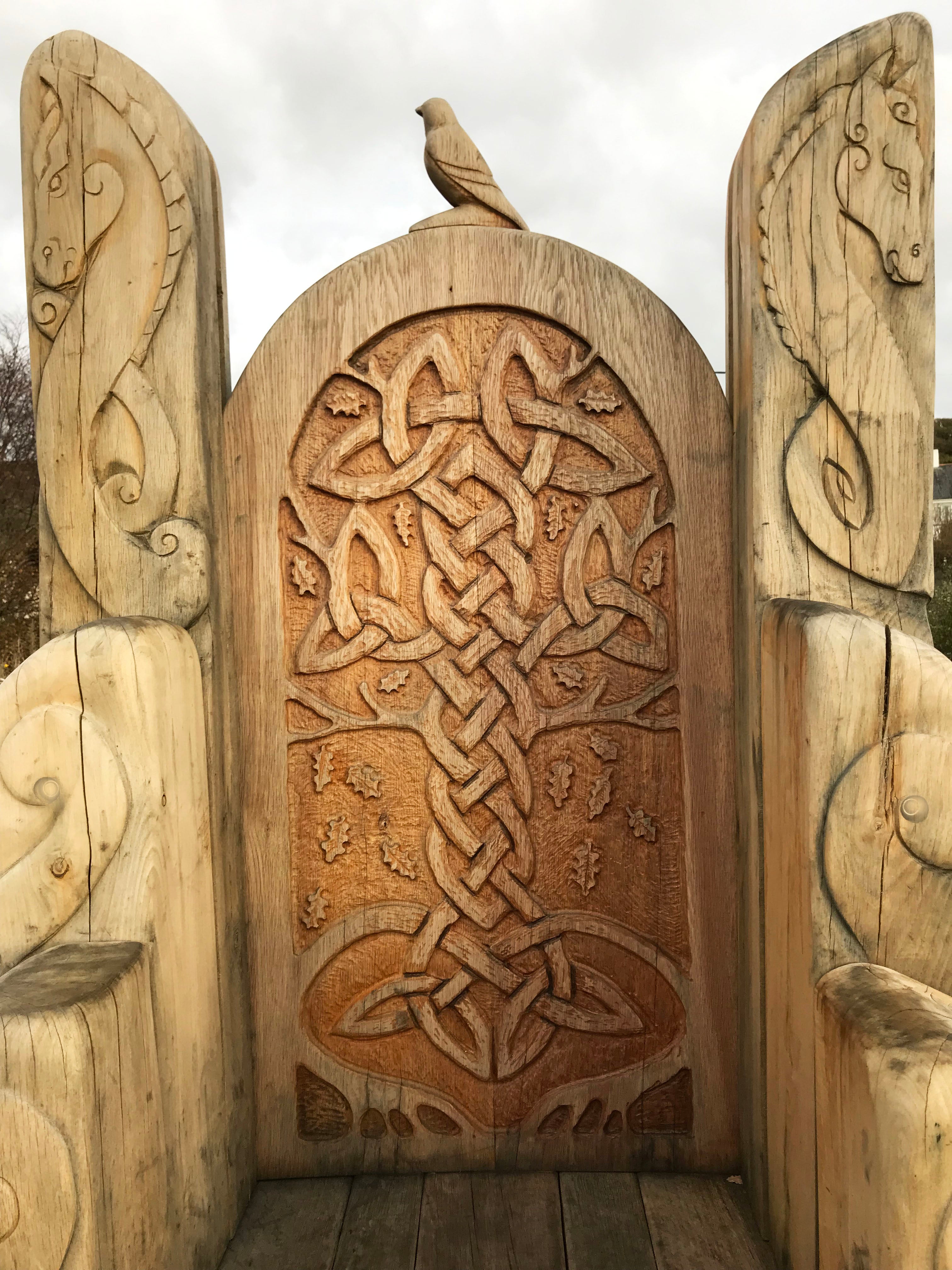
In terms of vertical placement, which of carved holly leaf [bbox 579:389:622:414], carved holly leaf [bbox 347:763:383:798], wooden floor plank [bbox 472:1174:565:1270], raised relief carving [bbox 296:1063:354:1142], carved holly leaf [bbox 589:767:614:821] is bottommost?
wooden floor plank [bbox 472:1174:565:1270]

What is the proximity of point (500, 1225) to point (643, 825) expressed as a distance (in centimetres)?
78

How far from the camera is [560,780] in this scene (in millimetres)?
1938

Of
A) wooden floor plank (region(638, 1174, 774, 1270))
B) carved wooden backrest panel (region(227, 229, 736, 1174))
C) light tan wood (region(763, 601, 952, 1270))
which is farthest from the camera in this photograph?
carved wooden backrest panel (region(227, 229, 736, 1174))

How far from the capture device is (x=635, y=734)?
1.95m

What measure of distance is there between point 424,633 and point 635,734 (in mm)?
467

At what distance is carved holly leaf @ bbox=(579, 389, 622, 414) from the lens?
192cm

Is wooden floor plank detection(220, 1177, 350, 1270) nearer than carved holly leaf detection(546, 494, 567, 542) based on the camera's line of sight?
Yes

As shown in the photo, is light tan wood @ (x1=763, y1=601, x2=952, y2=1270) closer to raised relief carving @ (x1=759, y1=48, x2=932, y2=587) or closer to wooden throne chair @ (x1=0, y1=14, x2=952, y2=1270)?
wooden throne chair @ (x1=0, y1=14, x2=952, y2=1270)

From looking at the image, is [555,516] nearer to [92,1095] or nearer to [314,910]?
[314,910]

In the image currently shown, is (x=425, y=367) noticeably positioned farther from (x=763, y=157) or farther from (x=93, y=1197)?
(x=93, y=1197)

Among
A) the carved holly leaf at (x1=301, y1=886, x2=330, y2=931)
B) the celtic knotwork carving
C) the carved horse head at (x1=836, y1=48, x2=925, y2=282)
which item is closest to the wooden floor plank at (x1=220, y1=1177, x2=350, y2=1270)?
the celtic knotwork carving

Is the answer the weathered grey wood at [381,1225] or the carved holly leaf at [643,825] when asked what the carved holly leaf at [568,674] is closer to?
the carved holly leaf at [643,825]

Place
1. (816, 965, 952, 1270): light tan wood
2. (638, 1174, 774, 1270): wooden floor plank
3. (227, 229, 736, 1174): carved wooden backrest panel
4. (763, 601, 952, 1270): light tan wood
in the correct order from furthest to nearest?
(227, 229, 736, 1174): carved wooden backrest panel, (638, 1174, 774, 1270): wooden floor plank, (763, 601, 952, 1270): light tan wood, (816, 965, 952, 1270): light tan wood

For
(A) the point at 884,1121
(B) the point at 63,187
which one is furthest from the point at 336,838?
(B) the point at 63,187
